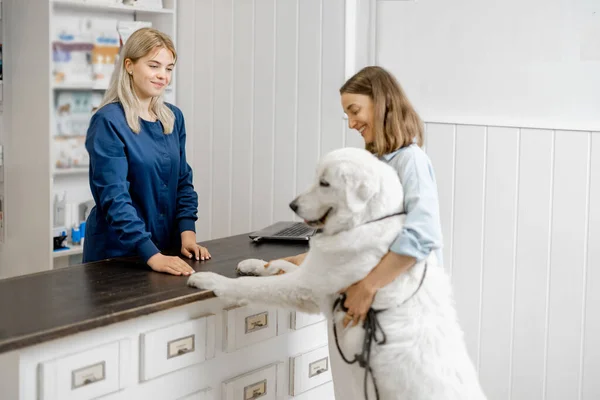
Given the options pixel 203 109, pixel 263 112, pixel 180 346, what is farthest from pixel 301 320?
pixel 203 109

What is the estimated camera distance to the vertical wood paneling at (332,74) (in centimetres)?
339

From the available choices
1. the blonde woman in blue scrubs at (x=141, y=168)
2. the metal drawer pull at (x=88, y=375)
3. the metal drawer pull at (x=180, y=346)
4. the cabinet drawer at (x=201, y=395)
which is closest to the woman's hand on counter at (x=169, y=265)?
the blonde woman in blue scrubs at (x=141, y=168)

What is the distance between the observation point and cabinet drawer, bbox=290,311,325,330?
94.9 inches

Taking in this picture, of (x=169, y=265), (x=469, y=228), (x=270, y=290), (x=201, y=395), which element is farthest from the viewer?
(x=469, y=228)

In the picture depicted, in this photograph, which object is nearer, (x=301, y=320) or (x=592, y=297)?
(x=301, y=320)

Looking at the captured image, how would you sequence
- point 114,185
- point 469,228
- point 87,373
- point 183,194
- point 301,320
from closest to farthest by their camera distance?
1. point 87,373
2. point 114,185
3. point 301,320
4. point 183,194
5. point 469,228

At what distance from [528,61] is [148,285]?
1649 mm

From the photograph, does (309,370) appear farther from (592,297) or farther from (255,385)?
(592,297)

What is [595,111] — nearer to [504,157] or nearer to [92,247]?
[504,157]

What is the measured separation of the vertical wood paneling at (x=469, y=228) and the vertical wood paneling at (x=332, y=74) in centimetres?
62

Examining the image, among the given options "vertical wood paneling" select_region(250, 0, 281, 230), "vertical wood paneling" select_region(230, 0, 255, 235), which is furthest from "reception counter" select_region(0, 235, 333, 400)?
"vertical wood paneling" select_region(230, 0, 255, 235)

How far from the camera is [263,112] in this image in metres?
3.76

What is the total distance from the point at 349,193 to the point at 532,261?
1.30 m

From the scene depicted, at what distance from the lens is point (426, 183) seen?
1.99 m
